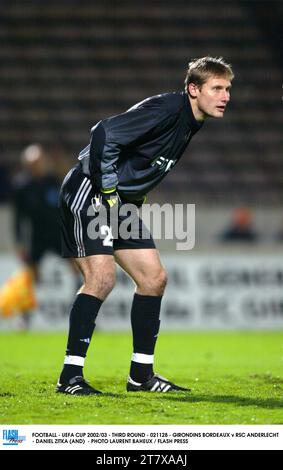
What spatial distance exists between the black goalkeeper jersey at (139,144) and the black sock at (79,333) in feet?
2.15

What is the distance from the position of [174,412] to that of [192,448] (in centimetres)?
62

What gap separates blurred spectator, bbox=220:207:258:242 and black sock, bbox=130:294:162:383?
6838 millimetres

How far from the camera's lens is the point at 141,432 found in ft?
13.9

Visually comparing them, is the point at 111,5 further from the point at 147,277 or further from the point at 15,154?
the point at 147,277

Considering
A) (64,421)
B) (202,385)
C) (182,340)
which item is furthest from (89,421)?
(182,340)

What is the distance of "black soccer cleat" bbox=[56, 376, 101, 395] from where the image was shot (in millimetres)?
5160

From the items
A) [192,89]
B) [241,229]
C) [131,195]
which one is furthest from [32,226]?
[192,89]

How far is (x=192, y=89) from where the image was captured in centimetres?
536

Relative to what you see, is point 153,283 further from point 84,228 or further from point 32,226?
point 32,226

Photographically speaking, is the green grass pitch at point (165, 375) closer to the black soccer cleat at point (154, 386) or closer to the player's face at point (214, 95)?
the black soccer cleat at point (154, 386)

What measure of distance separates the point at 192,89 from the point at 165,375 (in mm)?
2097

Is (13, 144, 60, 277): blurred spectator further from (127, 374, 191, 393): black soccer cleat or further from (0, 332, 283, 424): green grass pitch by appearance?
(127, 374, 191, 393): black soccer cleat

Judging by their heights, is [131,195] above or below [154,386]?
above

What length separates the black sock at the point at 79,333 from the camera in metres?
5.26
